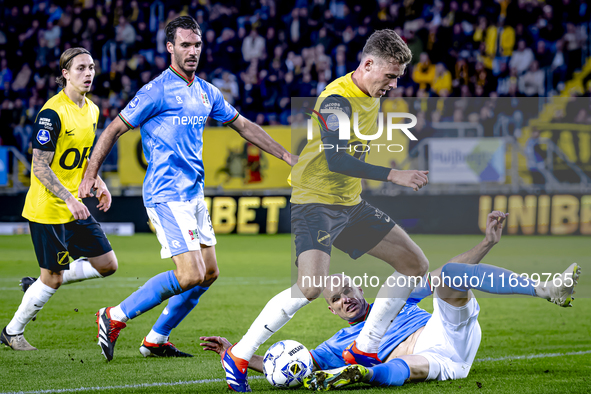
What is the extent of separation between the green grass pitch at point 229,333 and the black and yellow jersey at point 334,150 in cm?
123

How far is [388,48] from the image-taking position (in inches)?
173

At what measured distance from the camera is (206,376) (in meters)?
4.50

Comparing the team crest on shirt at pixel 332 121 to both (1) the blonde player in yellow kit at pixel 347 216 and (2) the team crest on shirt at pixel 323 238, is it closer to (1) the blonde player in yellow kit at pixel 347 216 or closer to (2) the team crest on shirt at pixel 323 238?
(1) the blonde player in yellow kit at pixel 347 216

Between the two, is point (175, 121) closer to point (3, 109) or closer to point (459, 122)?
point (459, 122)

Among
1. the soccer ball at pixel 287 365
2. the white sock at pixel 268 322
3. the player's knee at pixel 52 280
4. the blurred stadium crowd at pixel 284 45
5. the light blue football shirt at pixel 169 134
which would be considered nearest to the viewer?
the soccer ball at pixel 287 365

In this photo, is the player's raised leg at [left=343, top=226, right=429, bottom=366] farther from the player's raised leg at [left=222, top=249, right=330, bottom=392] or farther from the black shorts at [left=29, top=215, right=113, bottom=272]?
the black shorts at [left=29, top=215, right=113, bottom=272]

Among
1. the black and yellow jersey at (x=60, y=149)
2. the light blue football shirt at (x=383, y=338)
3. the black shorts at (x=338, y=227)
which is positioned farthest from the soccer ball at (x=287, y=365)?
the black and yellow jersey at (x=60, y=149)

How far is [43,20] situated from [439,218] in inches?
471

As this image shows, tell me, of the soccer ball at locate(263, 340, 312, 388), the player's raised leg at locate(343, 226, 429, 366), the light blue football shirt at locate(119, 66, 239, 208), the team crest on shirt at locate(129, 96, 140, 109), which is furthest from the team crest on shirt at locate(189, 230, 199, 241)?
the player's raised leg at locate(343, 226, 429, 366)

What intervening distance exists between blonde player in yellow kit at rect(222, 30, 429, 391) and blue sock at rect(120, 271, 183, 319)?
82cm

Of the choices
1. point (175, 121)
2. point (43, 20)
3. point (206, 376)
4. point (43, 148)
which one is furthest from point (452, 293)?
point (43, 20)

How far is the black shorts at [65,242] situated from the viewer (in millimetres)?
5531

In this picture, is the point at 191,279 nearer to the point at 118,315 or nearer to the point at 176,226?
the point at 176,226

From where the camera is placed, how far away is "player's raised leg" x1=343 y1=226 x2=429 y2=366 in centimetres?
433
